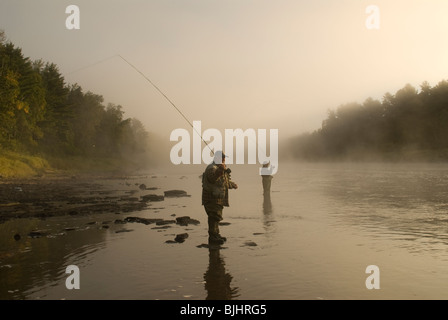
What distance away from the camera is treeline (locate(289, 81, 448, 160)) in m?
103

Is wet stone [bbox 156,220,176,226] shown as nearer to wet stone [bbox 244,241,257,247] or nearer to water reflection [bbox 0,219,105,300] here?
water reflection [bbox 0,219,105,300]

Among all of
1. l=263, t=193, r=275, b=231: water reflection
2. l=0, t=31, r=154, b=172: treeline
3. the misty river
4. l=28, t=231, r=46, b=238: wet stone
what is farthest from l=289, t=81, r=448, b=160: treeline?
l=28, t=231, r=46, b=238: wet stone

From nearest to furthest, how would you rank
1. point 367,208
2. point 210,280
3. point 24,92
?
point 210,280
point 367,208
point 24,92

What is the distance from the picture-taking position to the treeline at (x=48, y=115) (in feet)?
179

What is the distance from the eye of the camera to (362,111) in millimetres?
148125

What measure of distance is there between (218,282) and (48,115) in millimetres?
80537

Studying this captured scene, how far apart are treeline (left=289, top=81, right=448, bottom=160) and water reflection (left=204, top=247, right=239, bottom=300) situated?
316 ft

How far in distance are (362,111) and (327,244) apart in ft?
481

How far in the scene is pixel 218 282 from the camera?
8.40 metres

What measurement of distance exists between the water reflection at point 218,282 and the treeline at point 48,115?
5090cm

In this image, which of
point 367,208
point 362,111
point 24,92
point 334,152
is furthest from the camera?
point 334,152

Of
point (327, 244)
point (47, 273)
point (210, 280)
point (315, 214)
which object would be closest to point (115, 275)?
point (47, 273)
